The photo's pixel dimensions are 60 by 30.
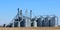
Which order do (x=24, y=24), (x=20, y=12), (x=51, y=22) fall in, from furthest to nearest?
1. (x=51, y=22)
2. (x=24, y=24)
3. (x=20, y=12)

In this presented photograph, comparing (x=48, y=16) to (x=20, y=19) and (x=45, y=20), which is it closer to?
(x=45, y=20)

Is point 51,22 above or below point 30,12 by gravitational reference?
below

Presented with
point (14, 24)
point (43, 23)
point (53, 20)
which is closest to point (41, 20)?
point (43, 23)

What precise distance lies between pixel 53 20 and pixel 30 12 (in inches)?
465

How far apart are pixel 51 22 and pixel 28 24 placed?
1209 centimetres

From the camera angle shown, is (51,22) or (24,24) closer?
(24,24)

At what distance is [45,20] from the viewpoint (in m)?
64.2

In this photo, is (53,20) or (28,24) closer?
(28,24)

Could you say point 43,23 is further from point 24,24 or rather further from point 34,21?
point 24,24

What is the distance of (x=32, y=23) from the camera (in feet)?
202

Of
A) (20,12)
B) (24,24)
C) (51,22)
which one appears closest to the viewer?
(20,12)

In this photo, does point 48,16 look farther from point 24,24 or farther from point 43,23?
point 24,24

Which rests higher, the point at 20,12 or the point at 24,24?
the point at 20,12

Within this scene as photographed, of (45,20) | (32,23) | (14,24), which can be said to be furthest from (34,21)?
(14,24)
